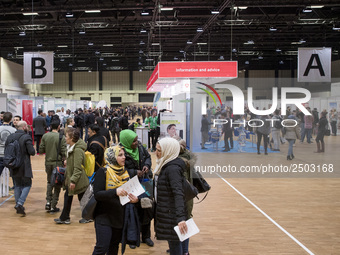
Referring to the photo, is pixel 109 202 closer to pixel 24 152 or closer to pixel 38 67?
pixel 24 152

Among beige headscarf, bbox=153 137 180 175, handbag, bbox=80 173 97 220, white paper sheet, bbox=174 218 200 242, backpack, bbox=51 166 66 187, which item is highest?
beige headscarf, bbox=153 137 180 175

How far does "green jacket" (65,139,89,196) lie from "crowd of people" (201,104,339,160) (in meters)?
3.88

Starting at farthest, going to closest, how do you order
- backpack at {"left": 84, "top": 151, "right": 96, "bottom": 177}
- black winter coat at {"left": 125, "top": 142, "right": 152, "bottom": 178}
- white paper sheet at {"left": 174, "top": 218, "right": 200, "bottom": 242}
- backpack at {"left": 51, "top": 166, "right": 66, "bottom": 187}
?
1. backpack at {"left": 51, "top": 166, "right": 66, "bottom": 187}
2. backpack at {"left": 84, "top": 151, "right": 96, "bottom": 177}
3. black winter coat at {"left": 125, "top": 142, "right": 152, "bottom": 178}
4. white paper sheet at {"left": 174, "top": 218, "right": 200, "bottom": 242}

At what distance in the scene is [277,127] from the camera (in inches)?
417

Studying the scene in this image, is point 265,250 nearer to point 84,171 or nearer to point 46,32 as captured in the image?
point 84,171

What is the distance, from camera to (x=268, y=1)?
56.8ft

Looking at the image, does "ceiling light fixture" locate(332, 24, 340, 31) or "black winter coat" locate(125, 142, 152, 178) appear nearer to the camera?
"black winter coat" locate(125, 142, 152, 178)

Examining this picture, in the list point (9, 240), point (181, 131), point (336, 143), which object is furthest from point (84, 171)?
point (336, 143)

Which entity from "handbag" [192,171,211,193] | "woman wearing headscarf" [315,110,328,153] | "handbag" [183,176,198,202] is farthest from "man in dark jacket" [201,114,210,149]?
"handbag" [183,176,198,202]

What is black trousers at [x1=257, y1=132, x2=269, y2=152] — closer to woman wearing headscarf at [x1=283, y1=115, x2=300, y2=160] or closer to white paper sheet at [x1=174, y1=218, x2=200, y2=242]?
woman wearing headscarf at [x1=283, y1=115, x2=300, y2=160]

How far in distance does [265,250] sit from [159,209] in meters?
2.29

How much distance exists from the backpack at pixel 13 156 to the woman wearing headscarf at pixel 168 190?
3.73 metres

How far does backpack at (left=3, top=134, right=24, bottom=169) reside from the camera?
19.9 feet

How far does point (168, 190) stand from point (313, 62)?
1310 centimetres
